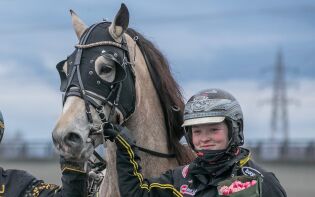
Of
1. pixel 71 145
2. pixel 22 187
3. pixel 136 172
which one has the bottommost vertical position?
pixel 22 187

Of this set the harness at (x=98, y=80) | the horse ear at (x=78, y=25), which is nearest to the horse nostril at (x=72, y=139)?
the harness at (x=98, y=80)

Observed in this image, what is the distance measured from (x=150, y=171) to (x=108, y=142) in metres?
0.37

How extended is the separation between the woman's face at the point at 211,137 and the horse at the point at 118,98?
2.14 ft

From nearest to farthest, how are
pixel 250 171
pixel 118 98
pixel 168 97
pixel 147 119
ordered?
pixel 250 171 < pixel 118 98 < pixel 147 119 < pixel 168 97

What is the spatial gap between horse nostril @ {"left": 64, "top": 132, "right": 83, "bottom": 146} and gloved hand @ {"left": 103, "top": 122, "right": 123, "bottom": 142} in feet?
0.81

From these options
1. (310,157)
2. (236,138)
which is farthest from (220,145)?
(310,157)

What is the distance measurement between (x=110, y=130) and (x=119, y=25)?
0.82 metres

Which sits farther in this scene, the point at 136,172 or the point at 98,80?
the point at 98,80

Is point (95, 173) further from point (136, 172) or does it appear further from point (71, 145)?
point (71, 145)

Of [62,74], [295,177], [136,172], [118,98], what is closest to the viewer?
[136,172]

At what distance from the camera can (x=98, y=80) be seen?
555 cm

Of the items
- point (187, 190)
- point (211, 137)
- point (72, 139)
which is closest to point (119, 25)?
point (72, 139)

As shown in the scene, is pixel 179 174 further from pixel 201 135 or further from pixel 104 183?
pixel 104 183

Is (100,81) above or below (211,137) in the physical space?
above
